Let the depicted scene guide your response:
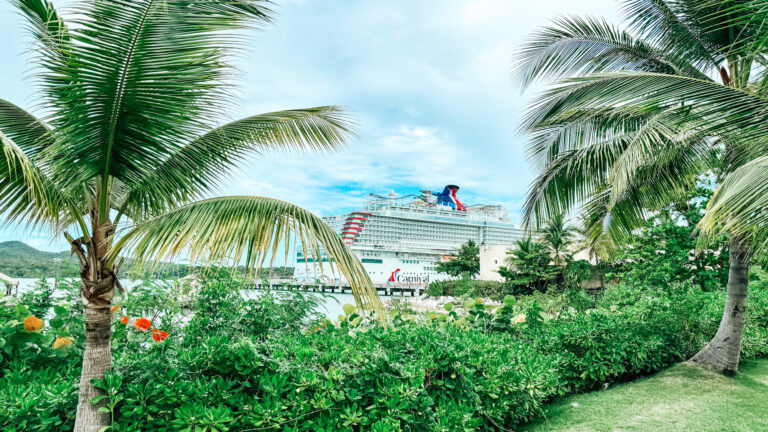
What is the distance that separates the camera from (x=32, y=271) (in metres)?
3.74

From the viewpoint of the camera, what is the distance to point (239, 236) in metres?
2.05

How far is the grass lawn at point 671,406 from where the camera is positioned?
381cm

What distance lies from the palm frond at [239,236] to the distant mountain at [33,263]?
1.37m

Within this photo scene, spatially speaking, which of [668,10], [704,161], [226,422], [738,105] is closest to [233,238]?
[226,422]

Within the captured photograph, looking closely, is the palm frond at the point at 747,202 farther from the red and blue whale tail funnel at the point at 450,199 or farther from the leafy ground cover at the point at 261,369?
the red and blue whale tail funnel at the point at 450,199

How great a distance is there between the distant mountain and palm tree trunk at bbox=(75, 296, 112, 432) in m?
0.97

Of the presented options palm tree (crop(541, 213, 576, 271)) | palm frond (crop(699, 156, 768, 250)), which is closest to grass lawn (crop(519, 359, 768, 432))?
palm frond (crop(699, 156, 768, 250))

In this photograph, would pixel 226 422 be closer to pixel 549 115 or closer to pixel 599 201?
pixel 549 115

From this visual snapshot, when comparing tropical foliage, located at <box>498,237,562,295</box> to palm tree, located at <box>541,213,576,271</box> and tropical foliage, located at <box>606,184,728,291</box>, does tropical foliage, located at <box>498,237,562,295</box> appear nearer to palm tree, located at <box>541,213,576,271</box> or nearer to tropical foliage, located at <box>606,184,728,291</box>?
palm tree, located at <box>541,213,576,271</box>

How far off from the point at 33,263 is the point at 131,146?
2.47m

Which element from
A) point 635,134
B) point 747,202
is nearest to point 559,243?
point 635,134

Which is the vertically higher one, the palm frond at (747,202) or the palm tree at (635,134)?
the palm tree at (635,134)

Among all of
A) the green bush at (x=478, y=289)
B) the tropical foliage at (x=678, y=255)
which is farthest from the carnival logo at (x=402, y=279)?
the tropical foliage at (x=678, y=255)

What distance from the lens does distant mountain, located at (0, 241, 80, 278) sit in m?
3.43
